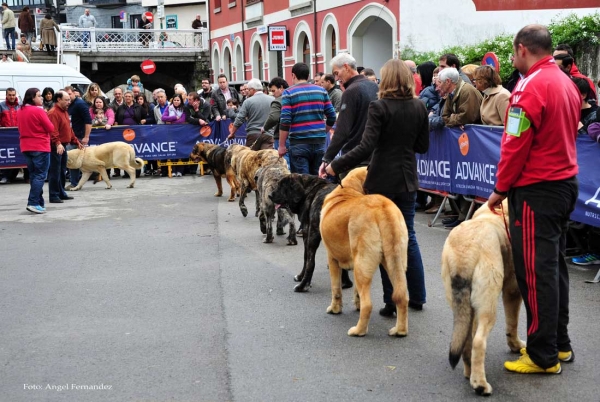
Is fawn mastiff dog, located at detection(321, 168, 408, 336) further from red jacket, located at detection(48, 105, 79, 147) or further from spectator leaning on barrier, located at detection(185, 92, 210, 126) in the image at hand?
spectator leaning on barrier, located at detection(185, 92, 210, 126)

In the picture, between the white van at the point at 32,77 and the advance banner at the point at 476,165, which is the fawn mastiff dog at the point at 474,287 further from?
the white van at the point at 32,77

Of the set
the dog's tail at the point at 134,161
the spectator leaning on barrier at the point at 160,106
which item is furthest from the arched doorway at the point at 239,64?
the dog's tail at the point at 134,161

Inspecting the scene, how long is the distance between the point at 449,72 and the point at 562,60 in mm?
1419

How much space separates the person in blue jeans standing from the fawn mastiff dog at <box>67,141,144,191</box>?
1065 cm

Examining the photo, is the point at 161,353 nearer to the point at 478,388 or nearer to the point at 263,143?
the point at 478,388

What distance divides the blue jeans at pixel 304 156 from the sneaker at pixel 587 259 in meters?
3.39

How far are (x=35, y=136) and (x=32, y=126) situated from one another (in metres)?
0.17

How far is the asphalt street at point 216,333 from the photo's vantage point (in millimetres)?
4574

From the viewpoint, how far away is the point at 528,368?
15.1 feet

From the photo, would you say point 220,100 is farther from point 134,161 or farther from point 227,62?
point 227,62

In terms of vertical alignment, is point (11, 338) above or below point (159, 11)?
below

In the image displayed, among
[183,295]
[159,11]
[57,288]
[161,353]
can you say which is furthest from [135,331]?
[159,11]

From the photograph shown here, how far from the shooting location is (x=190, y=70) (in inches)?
→ 1788

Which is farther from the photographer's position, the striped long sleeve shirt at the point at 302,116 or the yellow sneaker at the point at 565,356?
the striped long sleeve shirt at the point at 302,116
